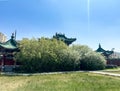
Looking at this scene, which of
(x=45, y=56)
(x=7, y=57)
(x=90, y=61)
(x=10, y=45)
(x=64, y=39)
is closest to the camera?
(x=45, y=56)

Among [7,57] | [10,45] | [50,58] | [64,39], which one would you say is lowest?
[50,58]

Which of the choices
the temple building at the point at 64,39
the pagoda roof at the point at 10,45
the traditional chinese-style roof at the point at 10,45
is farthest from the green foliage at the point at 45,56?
the temple building at the point at 64,39

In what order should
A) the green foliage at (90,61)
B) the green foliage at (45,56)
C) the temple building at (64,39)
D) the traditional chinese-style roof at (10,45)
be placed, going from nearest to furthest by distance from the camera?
the green foliage at (45,56) → the traditional chinese-style roof at (10,45) → the green foliage at (90,61) → the temple building at (64,39)

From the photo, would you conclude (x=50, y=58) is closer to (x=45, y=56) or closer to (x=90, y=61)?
(x=45, y=56)

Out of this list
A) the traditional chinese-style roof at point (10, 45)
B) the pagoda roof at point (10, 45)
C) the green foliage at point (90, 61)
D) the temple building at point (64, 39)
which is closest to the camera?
the traditional chinese-style roof at point (10, 45)

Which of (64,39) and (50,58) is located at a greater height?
(64,39)

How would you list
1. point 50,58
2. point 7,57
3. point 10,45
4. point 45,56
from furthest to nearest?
point 10,45
point 7,57
point 50,58
point 45,56

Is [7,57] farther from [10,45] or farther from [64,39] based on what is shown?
[64,39]

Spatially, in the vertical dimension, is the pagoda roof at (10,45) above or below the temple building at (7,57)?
above

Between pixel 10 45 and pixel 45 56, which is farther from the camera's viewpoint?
pixel 10 45

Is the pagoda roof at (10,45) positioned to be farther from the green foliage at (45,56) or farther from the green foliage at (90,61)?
the green foliage at (90,61)

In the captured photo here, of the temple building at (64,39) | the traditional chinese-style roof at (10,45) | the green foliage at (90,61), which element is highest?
the temple building at (64,39)

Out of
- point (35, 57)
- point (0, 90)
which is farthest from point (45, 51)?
point (0, 90)

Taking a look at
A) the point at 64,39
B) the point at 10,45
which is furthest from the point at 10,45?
A: the point at 64,39
